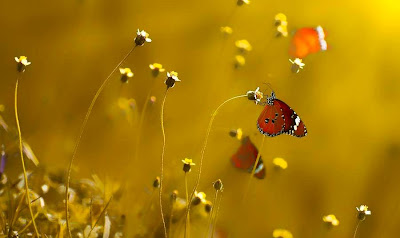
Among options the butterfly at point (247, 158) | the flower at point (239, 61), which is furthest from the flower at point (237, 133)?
the flower at point (239, 61)

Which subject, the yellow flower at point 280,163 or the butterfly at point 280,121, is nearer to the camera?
the butterfly at point 280,121

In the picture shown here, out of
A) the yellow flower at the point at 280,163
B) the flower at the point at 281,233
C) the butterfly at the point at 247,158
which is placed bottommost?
the flower at the point at 281,233

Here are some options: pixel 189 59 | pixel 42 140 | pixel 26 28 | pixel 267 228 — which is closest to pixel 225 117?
pixel 189 59

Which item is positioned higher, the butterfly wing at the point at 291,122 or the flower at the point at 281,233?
the butterfly wing at the point at 291,122

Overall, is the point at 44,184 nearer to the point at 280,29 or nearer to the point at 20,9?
the point at 20,9

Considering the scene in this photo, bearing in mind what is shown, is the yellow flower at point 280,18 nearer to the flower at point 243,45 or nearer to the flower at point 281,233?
the flower at point 243,45

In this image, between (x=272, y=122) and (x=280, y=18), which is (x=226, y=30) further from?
(x=272, y=122)
